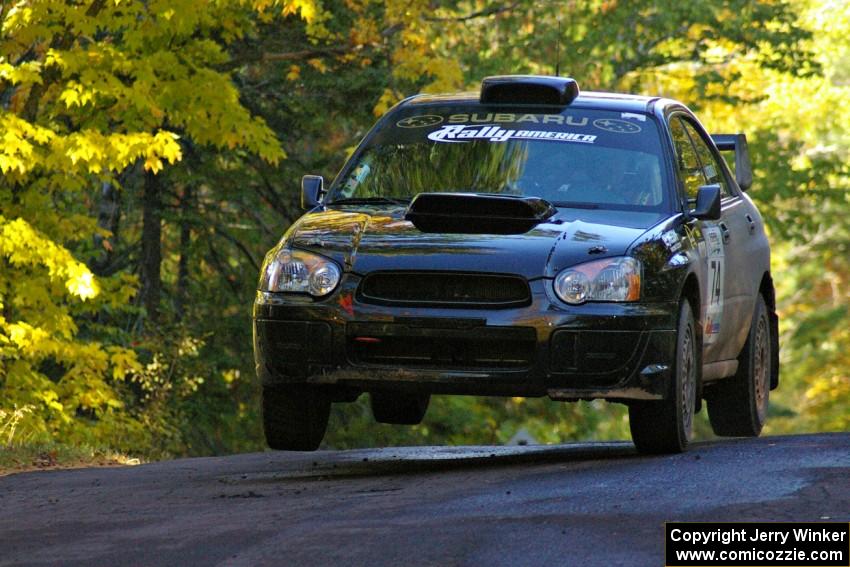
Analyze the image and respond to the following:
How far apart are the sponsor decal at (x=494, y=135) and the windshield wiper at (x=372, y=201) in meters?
0.57

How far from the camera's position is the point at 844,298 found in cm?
4834

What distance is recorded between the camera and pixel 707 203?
32.7 ft

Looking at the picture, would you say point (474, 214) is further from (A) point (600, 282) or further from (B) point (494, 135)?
(B) point (494, 135)

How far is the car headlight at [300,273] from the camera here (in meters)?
9.17

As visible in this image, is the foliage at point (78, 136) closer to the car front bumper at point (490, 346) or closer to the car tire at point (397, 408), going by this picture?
the car tire at point (397, 408)

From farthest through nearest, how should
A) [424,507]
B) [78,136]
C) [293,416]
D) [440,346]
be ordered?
[78,136], [293,416], [440,346], [424,507]

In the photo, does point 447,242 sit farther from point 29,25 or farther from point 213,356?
point 213,356

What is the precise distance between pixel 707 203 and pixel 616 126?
0.77 meters

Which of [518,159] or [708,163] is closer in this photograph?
[518,159]

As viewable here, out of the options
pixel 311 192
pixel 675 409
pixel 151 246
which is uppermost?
pixel 311 192

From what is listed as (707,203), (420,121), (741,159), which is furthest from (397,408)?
(707,203)

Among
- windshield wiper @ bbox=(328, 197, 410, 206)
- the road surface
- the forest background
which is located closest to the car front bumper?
the road surface

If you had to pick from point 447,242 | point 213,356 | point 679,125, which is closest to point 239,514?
Result: point 447,242

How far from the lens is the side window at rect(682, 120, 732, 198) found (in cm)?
1129
